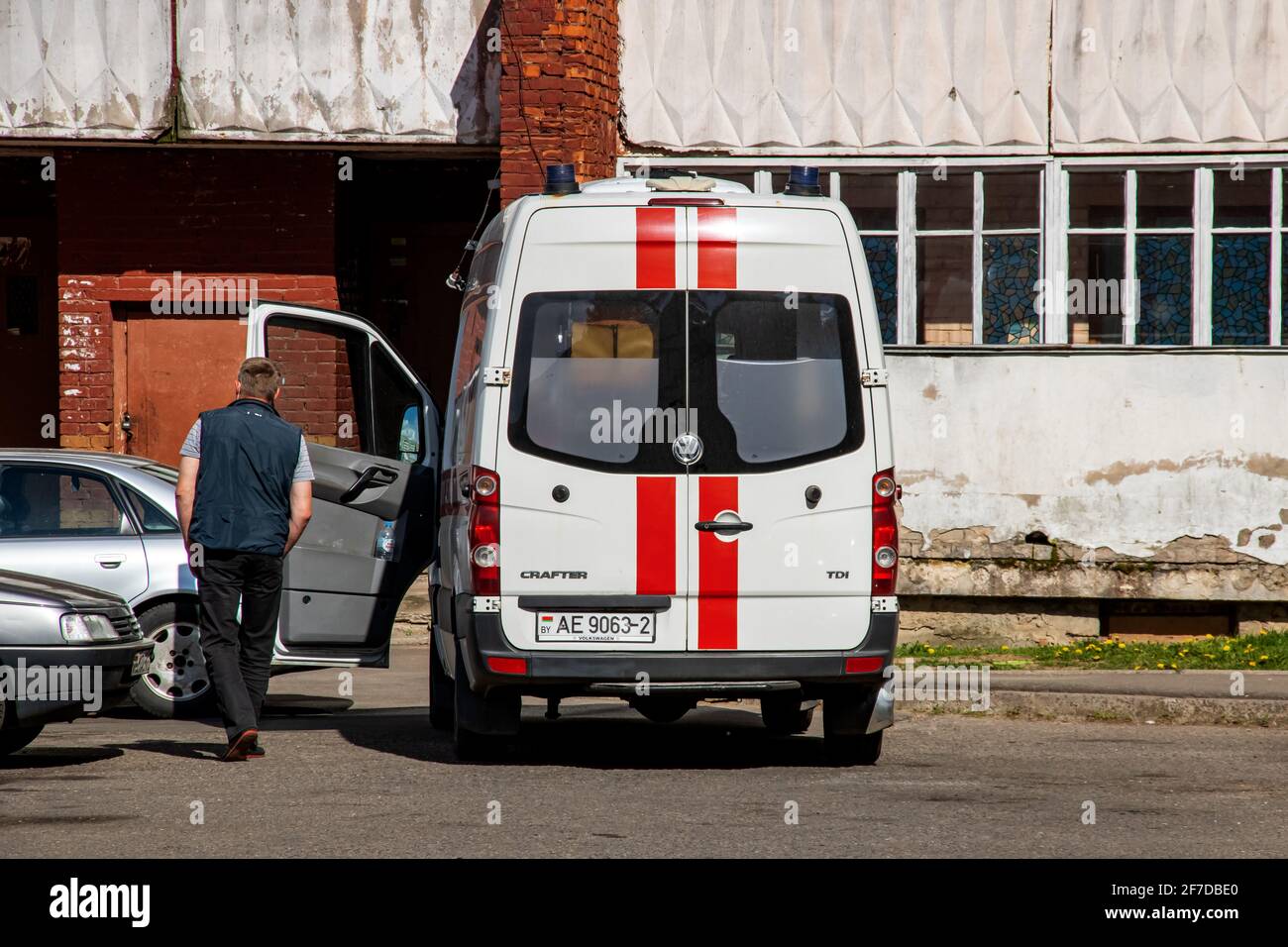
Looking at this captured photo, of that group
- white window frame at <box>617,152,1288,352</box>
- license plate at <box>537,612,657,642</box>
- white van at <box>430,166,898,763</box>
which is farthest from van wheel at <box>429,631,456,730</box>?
white window frame at <box>617,152,1288,352</box>

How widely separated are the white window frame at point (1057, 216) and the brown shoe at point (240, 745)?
7479mm

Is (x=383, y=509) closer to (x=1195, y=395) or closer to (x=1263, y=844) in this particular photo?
(x=1263, y=844)

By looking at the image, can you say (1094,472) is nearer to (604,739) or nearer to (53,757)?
(604,739)

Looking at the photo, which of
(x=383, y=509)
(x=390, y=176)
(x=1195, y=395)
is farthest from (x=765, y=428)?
(x=390, y=176)

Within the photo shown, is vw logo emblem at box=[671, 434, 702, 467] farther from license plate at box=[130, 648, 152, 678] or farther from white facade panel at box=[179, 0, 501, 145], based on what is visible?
white facade panel at box=[179, 0, 501, 145]

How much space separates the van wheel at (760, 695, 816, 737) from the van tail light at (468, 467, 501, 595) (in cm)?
238

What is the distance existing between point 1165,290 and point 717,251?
283 inches

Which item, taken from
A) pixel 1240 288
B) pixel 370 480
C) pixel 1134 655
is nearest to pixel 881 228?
pixel 1240 288

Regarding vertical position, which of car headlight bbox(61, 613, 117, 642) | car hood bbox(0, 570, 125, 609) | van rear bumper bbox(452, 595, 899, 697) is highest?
car hood bbox(0, 570, 125, 609)

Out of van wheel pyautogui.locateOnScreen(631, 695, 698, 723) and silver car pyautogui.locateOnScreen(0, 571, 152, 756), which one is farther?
van wheel pyautogui.locateOnScreen(631, 695, 698, 723)

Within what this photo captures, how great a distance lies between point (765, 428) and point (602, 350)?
2.62 ft

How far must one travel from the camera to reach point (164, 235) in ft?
51.1

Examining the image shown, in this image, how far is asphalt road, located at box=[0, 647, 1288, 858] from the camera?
20.8 feet

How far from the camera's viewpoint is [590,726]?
33.5ft
